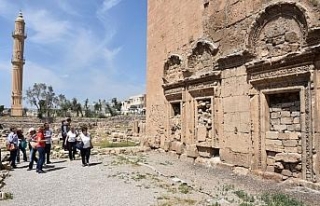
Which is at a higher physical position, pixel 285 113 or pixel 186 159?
pixel 285 113

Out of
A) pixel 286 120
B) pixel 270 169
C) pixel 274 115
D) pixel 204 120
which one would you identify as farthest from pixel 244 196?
pixel 204 120

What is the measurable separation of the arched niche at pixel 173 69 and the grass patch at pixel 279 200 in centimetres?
728

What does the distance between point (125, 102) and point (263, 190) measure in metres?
86.8

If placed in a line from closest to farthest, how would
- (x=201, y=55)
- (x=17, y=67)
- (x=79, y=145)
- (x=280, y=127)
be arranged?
(x=280, y=127), (x=79, y=145), (x=201, y=55), (x=17, y=67)

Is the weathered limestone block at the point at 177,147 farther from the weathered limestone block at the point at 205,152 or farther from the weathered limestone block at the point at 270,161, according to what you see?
the weathered limestone block at the point at 270,161

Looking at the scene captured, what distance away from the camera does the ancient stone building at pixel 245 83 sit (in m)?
7.54

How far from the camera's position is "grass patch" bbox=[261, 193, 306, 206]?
5602 mm

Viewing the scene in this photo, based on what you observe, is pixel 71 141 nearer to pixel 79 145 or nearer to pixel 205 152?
pixel 79 145

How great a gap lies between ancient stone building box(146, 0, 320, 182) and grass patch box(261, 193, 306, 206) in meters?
1.56

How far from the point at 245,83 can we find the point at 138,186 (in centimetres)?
427

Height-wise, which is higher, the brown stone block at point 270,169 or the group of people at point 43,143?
the group of people at point 43,143

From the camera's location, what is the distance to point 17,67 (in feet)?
154

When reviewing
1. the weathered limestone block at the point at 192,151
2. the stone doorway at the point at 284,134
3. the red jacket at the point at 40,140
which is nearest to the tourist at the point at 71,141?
the red jacket at the point at 40,140

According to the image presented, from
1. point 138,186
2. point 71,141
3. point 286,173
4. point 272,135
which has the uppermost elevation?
point 272,135
